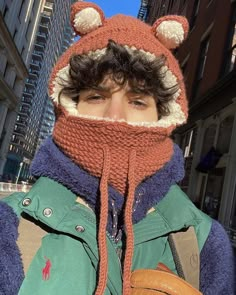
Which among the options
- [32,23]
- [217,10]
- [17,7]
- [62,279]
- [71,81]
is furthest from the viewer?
[32,23]

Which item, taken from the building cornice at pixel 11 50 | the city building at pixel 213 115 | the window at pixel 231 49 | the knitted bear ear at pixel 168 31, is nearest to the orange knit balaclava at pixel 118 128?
the knitted bear ear at pixel 168 31

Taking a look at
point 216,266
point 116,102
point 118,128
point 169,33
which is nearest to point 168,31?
point 169,33

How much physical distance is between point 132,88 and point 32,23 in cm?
5122

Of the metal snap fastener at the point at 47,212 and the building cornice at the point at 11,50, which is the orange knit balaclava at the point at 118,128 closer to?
the metal snap fastener at the point at 47,212

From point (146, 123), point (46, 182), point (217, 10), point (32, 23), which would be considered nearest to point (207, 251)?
point (146, 123)

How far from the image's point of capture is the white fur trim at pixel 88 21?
2064mm

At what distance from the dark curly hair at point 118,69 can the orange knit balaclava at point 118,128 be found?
0.12 ft

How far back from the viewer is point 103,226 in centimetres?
150

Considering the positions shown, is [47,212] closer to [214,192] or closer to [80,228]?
[80,228]

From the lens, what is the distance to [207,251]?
172 centimetres

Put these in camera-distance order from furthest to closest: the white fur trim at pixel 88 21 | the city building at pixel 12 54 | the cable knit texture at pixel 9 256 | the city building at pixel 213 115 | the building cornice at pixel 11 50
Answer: the city building at pixel 12 54 → the building cornice at pixel 11 50 → the city building at pixel 213 115 → the white fur trim at pixel 88 21 → the cable knit texture at pixel 9 256

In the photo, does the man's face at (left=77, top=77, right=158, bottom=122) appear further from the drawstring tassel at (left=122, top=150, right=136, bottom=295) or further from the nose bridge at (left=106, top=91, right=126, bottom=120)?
the drawstring tassel at (left=122, top=150, right=136, bottom=295)

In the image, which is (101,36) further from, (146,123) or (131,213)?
(131,213)

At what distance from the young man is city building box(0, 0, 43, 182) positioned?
3276 cm
